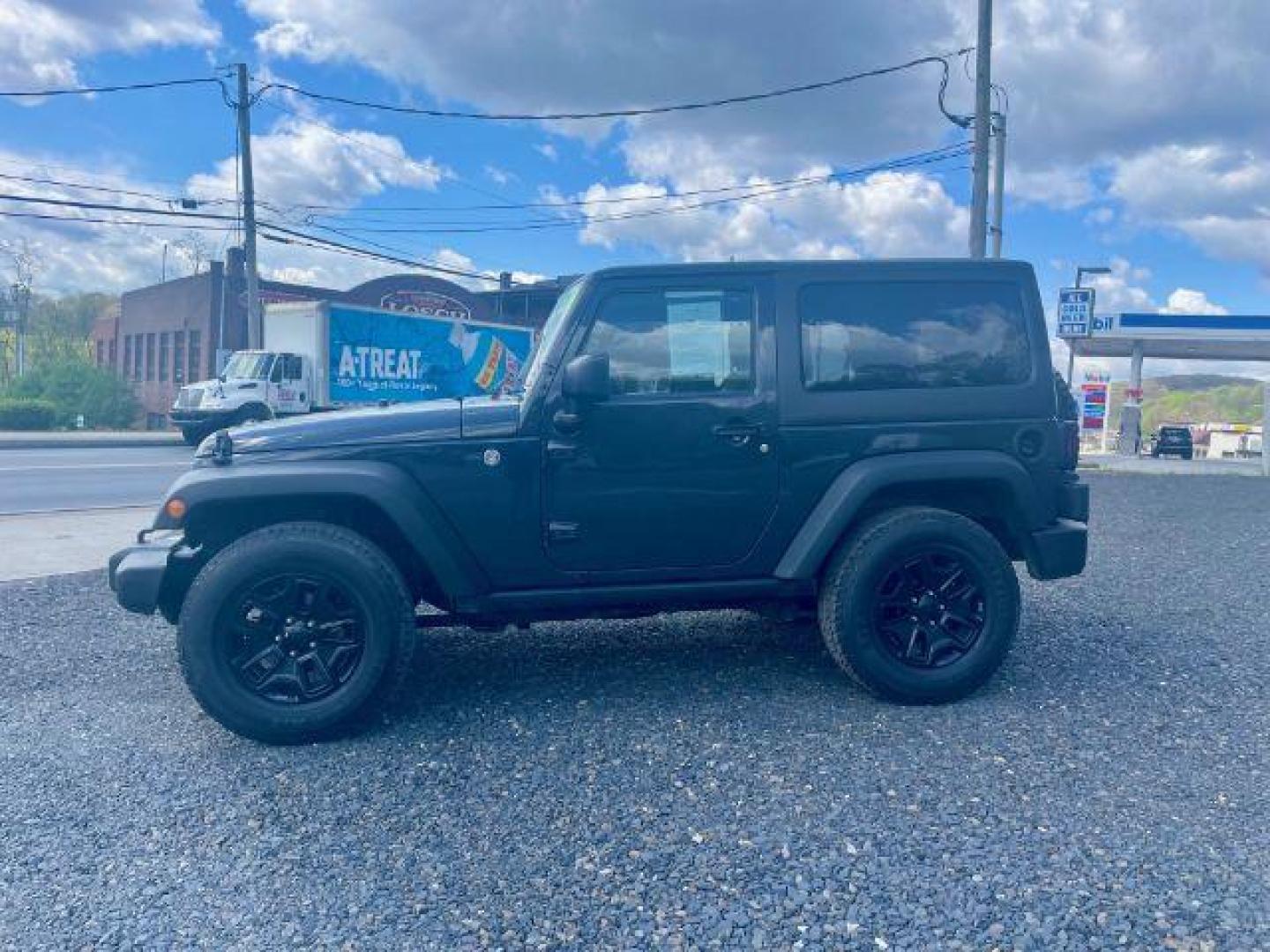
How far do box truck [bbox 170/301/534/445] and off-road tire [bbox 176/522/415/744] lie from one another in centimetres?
1742

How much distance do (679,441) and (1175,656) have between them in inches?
119

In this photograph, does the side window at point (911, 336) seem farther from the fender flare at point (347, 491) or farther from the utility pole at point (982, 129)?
the utility pole at point (982, 129)

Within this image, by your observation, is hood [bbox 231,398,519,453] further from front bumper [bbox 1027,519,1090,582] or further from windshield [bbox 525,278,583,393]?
front bumper [bbox 1027,519,1090,582]

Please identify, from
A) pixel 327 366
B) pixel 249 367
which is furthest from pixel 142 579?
pixel 249 367

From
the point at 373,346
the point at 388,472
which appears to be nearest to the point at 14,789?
the point at 388,472

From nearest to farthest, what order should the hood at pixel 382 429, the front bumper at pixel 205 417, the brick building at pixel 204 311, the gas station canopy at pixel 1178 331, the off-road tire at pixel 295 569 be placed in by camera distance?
the off-road tire at pixel 295 569, the hood at pixel 382 429, the front bumper at pixel 205 417, the gas station canopy at pixel 1178 331, the brick building at pixel 204 311

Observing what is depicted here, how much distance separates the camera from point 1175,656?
475 centimetres

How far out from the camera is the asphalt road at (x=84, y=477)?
11842 millimetres

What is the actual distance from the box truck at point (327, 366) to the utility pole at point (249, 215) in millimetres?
1075

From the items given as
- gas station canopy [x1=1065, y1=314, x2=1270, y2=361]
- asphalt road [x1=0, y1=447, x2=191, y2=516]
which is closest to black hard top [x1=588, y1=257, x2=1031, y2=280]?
asphalt road [x1=0, y1=447, x2=191, y2=516]

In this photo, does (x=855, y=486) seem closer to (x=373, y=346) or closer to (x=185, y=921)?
(x=185, y=921)

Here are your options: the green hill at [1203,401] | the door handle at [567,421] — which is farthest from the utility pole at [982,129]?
the green hill at [1203,401]

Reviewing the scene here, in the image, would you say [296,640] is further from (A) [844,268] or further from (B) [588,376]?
(A) [844,268]

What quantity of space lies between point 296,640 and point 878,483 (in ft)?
8.32
